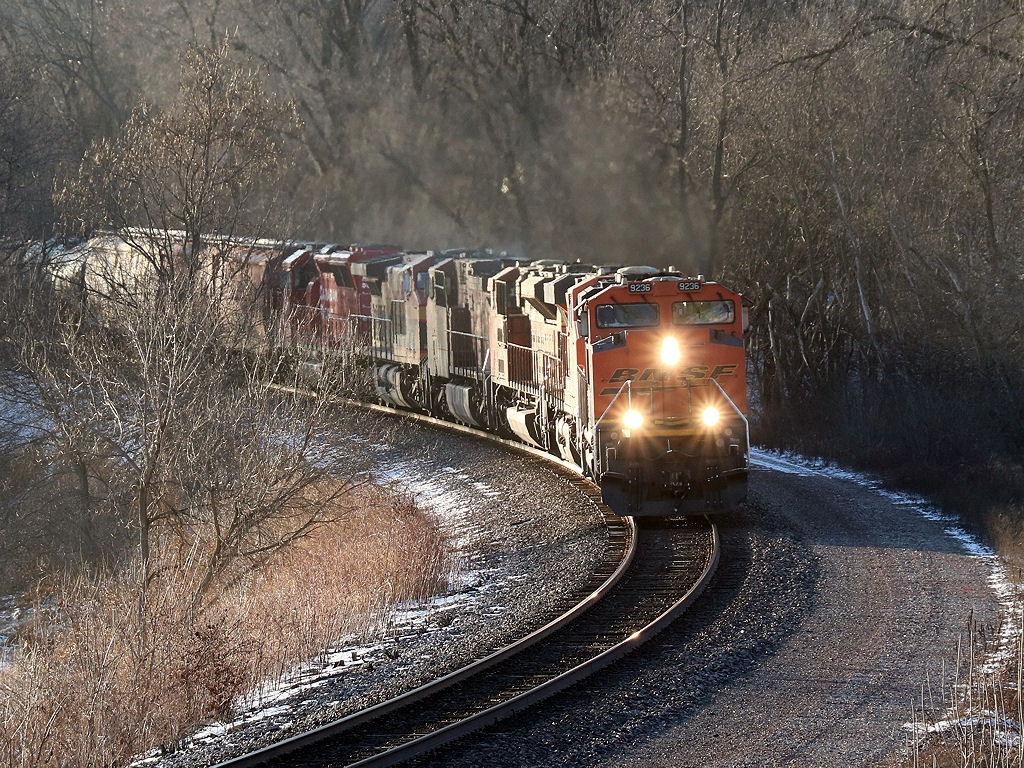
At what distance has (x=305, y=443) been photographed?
692 inches

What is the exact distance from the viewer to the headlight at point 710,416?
15570 millimetres

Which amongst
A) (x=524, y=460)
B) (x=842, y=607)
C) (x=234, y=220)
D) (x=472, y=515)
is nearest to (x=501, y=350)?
(x=524, y=460)

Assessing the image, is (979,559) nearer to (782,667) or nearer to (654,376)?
(654,376)

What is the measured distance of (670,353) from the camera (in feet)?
52.0

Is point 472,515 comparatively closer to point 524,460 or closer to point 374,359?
point 524,460

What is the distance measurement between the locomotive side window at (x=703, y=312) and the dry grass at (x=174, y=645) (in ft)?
15.7

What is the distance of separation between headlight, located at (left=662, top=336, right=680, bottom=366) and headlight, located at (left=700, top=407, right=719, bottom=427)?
31.7 inches

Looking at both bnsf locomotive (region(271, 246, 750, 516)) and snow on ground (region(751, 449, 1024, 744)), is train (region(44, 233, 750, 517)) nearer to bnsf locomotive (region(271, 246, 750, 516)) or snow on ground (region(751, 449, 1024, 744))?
bnsf locomotive (region(271, 246, 750, 516))

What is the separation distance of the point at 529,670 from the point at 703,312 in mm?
7560

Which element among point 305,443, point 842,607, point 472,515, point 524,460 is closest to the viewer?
point 842,607

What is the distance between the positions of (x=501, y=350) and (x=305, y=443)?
21.5 ft

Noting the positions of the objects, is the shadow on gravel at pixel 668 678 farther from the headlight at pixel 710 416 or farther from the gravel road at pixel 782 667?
the headlight at pixel 710 416

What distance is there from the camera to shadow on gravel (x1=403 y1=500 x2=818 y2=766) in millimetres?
8102

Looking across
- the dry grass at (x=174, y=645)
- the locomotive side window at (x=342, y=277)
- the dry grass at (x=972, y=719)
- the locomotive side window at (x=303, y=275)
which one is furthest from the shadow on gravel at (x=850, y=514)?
the locomotive side window at (x=303, y=275)
